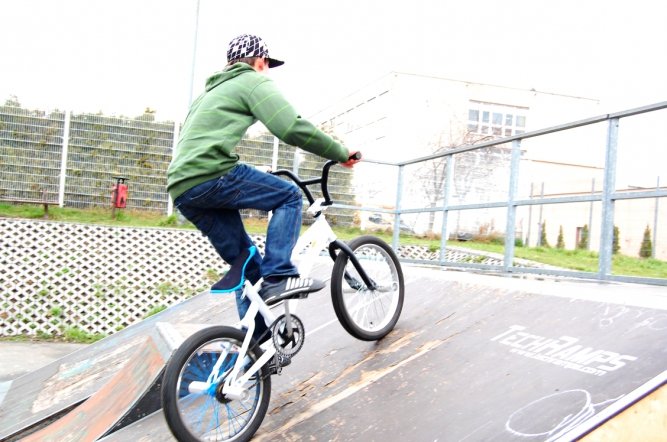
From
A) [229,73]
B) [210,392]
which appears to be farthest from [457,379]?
[229,73]

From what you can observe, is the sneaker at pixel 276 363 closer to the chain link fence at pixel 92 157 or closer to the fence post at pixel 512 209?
the fence post at pixel 512 209

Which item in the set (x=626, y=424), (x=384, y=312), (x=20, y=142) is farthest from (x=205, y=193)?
(x=20, y=142)

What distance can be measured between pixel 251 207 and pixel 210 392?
0.92m

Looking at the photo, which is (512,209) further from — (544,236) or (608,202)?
(544,236)

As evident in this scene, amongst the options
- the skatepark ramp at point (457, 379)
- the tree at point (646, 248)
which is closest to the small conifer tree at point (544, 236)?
the tree at point (646, 248)

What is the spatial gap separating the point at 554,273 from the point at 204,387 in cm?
422

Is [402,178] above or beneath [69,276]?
above

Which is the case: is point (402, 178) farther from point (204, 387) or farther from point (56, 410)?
point (204, 387)

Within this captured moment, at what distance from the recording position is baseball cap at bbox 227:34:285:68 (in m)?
3.11

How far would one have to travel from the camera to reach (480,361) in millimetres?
3090

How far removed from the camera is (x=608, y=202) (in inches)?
206

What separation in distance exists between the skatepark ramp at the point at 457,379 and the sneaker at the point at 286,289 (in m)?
0.57

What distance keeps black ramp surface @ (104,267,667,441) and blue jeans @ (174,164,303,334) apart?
2.02 ft

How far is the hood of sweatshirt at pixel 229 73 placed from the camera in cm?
302
